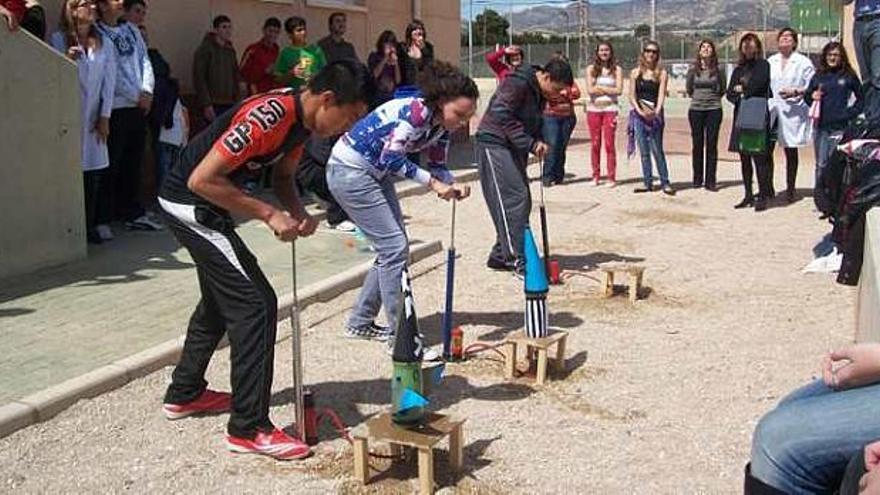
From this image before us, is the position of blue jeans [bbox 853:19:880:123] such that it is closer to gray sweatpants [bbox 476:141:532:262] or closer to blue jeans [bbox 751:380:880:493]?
gray sweatpants [bbox 476:141:532:262]

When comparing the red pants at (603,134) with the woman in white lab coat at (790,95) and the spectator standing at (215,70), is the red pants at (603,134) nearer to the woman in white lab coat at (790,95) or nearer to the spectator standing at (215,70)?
the woman in white lab coat at (790,95)

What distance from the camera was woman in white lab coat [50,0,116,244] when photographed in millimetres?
8250

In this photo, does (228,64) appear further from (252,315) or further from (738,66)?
(252,315)

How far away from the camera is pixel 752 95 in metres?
11.7

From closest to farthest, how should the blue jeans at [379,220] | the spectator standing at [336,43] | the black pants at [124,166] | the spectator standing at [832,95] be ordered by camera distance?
1. the blue jeans at [379,220]
2. the black pants at [124,166]
3. the spectator standing at [832,95]
4. the spectator standing at [336,43]

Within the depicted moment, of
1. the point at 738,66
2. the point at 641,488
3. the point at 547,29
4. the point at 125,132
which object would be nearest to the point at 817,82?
the point at 738,66

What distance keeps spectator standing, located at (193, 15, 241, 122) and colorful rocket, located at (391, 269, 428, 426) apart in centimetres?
670

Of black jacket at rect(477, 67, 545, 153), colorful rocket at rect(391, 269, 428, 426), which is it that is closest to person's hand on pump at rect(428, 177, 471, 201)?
colorful rocket at rect(391, 269, 428, 426)

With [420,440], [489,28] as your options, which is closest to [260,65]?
[420,440]

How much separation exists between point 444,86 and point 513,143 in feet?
7.72

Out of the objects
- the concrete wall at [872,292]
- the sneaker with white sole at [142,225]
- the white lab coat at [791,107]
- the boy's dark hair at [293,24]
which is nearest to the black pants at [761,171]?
the white lab coat at [791,107]

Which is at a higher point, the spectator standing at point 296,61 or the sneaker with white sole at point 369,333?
the spectator standing at point 296,61

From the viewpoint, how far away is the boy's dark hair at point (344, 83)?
4.25 m

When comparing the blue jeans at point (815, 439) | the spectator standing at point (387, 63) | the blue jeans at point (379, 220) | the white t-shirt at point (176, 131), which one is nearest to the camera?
the blue jeans at point (815, 439)
